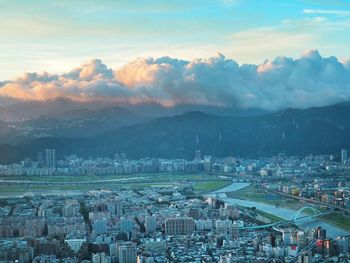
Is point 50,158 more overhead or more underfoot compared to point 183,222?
more overhead

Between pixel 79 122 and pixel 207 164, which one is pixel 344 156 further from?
pixel 79 122

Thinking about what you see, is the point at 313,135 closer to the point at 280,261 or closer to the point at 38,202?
the point at 38,202

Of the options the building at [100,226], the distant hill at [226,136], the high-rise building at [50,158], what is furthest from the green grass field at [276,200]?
the distant hill at [226,136]

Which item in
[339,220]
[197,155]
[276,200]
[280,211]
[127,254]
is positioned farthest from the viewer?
[197,155]

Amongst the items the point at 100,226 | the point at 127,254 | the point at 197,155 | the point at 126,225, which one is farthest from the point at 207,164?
the point at 127,254

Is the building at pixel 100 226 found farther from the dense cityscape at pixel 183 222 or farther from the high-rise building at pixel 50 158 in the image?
the high-rise building at pixel 50 158
